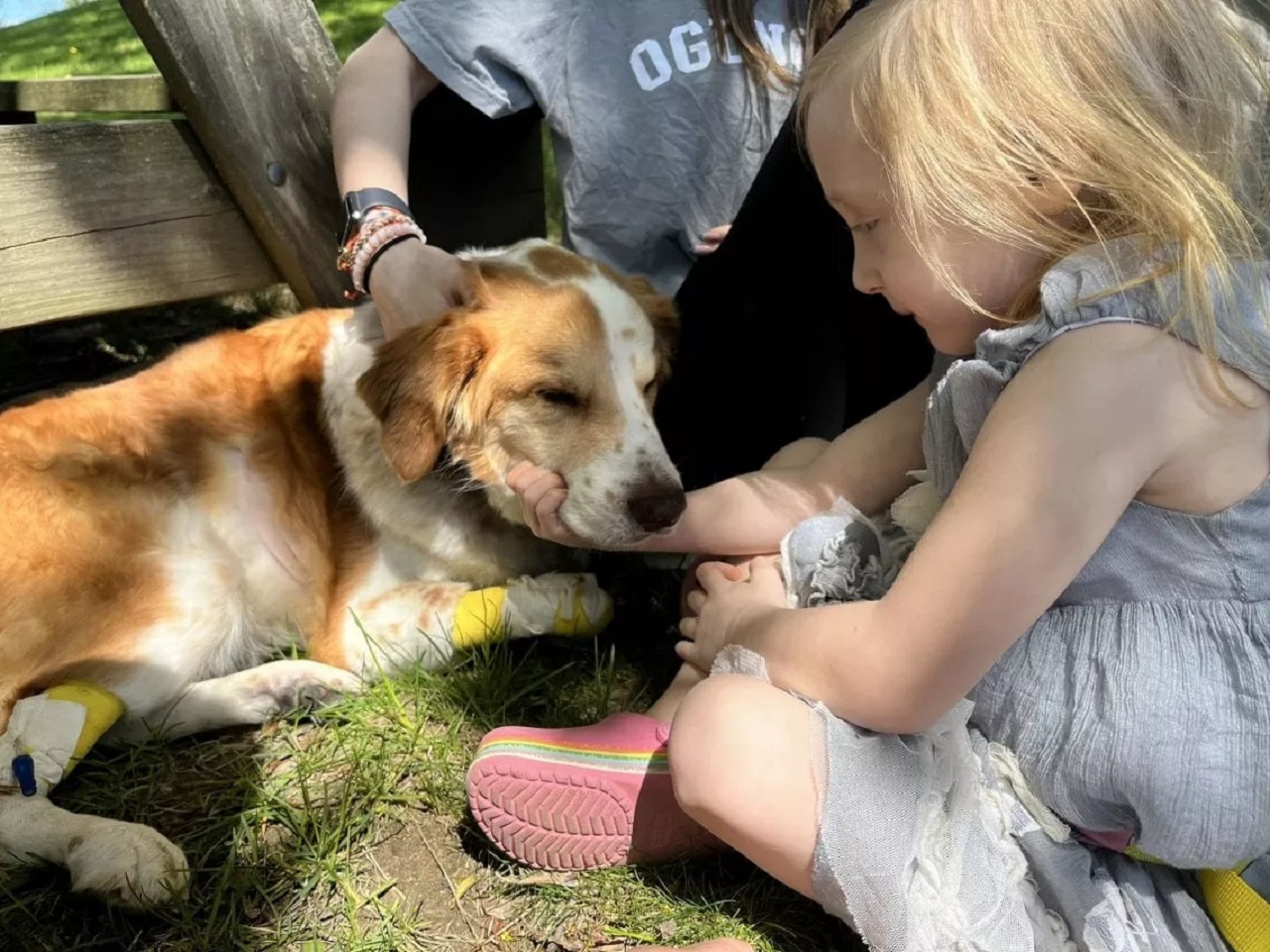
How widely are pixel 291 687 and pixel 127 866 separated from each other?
630mm

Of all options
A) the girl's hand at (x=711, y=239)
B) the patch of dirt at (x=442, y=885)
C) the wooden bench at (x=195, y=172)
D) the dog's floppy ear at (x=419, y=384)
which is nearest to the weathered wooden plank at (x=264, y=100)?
the wooden bench at (x=195, y=172)

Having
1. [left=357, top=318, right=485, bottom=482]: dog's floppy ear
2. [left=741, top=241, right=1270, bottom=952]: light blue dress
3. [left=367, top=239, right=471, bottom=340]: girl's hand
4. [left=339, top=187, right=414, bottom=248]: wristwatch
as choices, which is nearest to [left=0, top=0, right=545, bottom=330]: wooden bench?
[left=339, top=187, right=414, bottom=248]: wristwatch

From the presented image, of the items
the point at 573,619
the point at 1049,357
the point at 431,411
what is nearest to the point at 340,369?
the point at 431,411

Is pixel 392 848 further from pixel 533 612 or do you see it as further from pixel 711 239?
pixel 711 239

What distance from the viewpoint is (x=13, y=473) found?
8.01 feet

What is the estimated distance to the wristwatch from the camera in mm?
2641

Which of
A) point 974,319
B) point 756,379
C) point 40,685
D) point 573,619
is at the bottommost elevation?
point 573,619

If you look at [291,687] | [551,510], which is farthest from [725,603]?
[291,687]

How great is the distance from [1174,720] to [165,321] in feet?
14.1

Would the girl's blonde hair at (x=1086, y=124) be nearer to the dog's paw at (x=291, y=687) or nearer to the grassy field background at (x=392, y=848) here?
the grassy field background at (x=392, y=848)

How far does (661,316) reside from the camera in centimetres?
282

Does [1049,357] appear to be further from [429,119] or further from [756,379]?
[429,119]

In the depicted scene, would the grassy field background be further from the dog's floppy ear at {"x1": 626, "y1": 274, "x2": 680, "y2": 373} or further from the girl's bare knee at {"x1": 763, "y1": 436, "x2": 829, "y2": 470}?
the dog's floppy ear at {"x1": 626, "y1": 274, "x2": 680, "y2": 373}

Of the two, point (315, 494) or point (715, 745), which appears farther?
point (315, 494)
